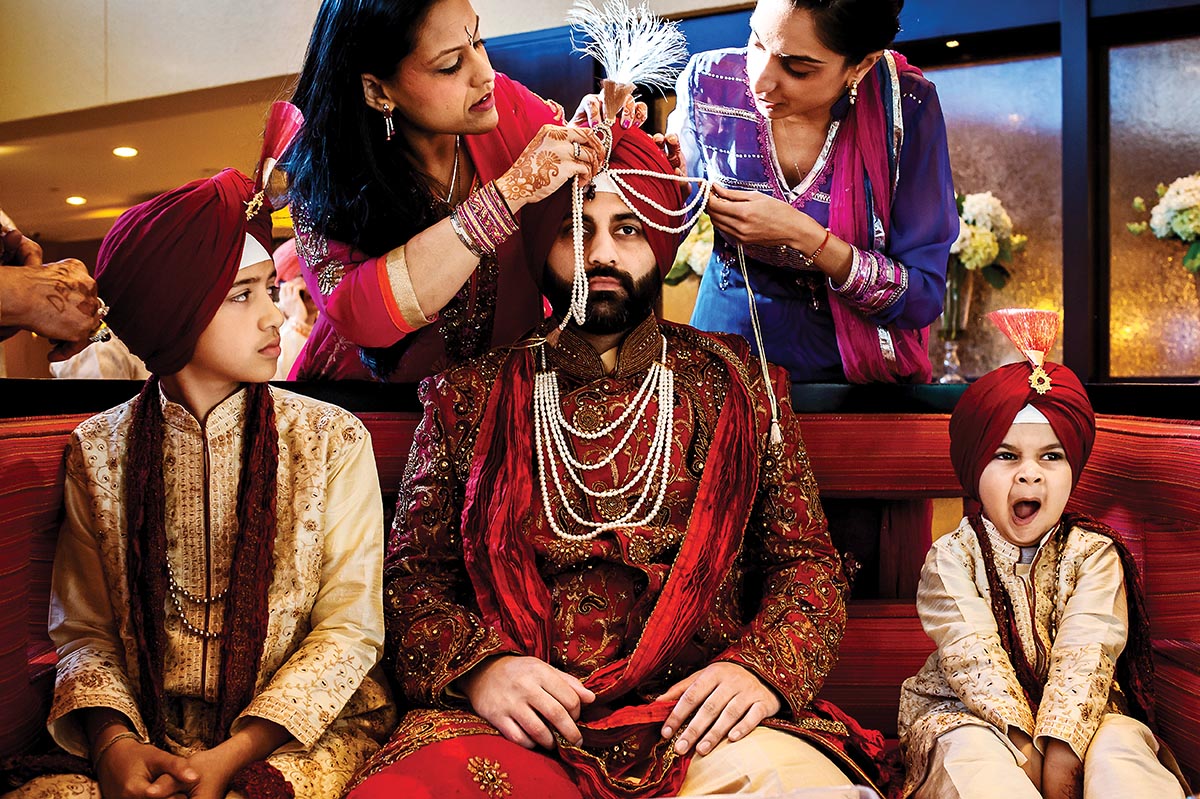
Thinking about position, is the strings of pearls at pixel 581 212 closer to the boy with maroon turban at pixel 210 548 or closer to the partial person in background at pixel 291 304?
the boy with maroon turban at pixel 210 548

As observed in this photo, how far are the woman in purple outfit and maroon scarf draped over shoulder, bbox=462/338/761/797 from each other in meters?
0.54

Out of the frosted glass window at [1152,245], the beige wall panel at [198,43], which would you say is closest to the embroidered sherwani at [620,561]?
the frosted glass window at [1152,245]

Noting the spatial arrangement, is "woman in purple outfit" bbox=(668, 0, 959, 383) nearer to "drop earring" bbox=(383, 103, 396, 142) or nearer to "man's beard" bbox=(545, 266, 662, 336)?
"man's beard" bbox=(545, 266, 662, 336)

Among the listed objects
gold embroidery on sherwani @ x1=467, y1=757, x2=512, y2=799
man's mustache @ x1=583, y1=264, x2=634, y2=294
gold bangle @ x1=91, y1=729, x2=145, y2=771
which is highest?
man's mustache @ x1=583, y1=264, x2=634, y2=294

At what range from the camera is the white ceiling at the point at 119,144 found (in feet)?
18.7

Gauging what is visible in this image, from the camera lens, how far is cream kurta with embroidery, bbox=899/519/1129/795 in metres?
1.92

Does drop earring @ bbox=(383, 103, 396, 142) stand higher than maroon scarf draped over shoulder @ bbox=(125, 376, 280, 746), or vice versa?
drop earring @ bbox=(383, 103, 396, 142)

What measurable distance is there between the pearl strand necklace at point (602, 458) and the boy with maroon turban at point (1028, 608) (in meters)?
0.52

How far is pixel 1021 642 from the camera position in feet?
6.75

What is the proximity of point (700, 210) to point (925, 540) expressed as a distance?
0.96 metres

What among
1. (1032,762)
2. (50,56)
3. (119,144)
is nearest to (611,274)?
(1032,762)

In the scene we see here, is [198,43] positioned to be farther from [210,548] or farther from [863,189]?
[210,548]

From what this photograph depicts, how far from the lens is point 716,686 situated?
1.89m

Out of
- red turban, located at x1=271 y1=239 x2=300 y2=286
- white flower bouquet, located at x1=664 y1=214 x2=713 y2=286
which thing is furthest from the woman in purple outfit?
red turban, located at x1=271 y1=239 x2=300 y2=286
